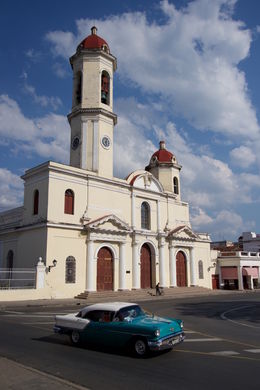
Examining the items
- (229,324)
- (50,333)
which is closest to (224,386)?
(50,333)

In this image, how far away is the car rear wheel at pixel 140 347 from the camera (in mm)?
8445

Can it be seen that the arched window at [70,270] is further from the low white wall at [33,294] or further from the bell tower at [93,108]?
the bell tower at [93,108]

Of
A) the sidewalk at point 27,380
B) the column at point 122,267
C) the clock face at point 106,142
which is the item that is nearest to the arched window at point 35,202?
the clock face at point 106,142

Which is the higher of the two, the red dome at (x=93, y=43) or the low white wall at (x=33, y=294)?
the red dome at (x=93, y=43)

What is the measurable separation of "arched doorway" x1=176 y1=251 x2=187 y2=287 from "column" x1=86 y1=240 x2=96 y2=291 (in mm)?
12101

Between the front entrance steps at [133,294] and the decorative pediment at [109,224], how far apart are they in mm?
4964

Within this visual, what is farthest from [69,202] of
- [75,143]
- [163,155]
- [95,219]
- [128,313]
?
[128,313]

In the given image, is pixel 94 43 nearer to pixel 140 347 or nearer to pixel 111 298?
pixel 111 298

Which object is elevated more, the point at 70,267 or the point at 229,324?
the point at 70,267

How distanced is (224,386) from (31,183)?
25398mm

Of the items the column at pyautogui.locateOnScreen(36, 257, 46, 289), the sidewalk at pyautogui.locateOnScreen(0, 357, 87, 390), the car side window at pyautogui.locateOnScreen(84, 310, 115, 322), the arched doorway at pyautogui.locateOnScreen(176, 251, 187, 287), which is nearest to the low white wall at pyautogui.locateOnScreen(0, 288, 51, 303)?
the column at pyautogui.locateOnScreen(36, 257, 46, 289)

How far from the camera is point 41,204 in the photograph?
91.1ft

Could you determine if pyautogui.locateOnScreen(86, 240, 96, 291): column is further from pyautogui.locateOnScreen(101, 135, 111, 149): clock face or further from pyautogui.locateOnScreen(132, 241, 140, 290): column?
pyautogui.locateOnScreen(101, 135, 111, 149): clock face

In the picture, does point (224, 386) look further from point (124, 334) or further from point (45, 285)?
point (45, 285)
